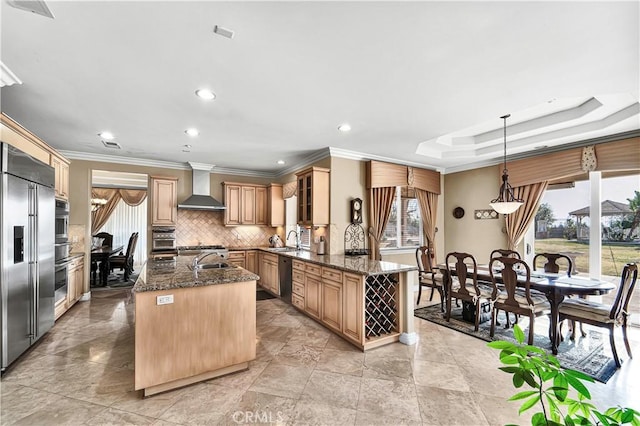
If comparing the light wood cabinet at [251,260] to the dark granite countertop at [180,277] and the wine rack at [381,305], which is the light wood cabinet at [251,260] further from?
the wine rack at [381,305]

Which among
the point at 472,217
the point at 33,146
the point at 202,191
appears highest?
the point at 33,146

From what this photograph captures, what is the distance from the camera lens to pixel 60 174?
427 cm

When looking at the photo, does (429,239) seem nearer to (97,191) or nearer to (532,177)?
(532,177)

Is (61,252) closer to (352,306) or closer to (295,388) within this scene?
(295,388)

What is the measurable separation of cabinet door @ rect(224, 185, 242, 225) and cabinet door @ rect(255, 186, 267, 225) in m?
0.39

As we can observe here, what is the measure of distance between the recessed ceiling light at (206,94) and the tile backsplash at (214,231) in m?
3.85

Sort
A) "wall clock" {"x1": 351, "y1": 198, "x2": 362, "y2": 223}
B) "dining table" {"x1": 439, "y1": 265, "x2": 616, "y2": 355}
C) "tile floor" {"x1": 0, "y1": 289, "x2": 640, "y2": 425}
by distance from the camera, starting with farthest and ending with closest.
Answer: "wall clock" {"x1": 351, "y1": 198, "x2": 362, "y2": 223} < "dining table" {"x1": 439, "y1": 265, "x2": 616, "y2": 355} < "tile floor" {"x1": 0, "y1": 289, "x2": 640, "y2": 425}

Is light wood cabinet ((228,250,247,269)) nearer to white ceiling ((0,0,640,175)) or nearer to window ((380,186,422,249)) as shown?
white ceiling ((0,0,640,175))

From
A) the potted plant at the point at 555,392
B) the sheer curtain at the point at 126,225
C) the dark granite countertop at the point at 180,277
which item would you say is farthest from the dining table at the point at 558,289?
the sheer curtain at the point at 126,225

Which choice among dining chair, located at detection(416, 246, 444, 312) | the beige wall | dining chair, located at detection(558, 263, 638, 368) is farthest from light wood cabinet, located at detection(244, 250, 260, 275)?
dining chair, located at detection(558, 263, 638, 368)

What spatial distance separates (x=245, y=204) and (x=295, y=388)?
15.4 ft

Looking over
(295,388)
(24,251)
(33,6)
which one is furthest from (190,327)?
(33,6)

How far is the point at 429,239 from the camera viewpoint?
609cm

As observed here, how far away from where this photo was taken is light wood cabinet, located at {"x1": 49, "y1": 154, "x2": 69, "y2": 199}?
410 centimetres
